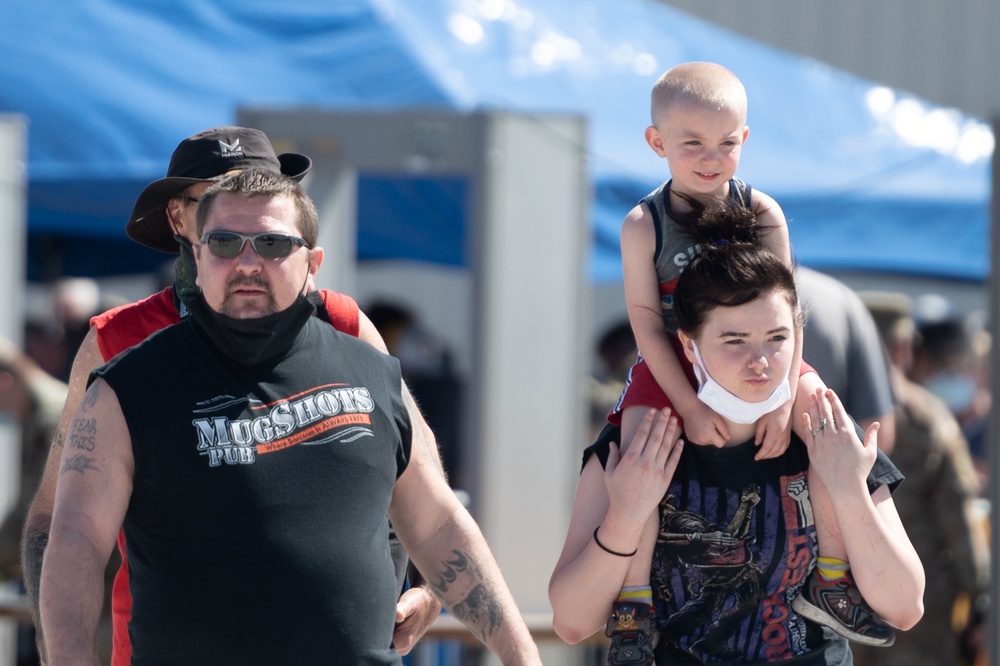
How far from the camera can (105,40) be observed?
303 inches

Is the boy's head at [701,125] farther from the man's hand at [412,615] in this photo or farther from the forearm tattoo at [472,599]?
the man's hand at [412,615]

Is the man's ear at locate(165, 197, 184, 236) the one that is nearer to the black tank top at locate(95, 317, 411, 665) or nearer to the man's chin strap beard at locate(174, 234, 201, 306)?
the man's chin strap beard at locate(174, 234, 201, 306)

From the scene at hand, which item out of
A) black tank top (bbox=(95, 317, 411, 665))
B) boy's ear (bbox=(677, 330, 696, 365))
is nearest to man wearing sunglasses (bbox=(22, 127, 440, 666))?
black tank top (bbox=(95, 317, 411, 665))

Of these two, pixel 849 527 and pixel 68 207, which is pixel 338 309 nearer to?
pixel 849 527

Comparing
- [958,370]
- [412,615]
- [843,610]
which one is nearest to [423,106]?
[958,370]

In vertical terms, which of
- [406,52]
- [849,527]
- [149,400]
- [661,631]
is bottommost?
[661,631]

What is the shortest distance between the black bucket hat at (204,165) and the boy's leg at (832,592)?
118cm

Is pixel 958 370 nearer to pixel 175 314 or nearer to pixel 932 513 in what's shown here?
pixel 932 513

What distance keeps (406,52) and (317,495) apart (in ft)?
17.8

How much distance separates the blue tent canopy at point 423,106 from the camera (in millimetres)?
7180

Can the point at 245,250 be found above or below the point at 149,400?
above

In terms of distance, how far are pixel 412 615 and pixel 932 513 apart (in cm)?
377

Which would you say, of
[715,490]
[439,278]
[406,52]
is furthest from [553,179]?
[439,278]

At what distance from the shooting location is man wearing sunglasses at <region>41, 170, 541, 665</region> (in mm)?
2230
